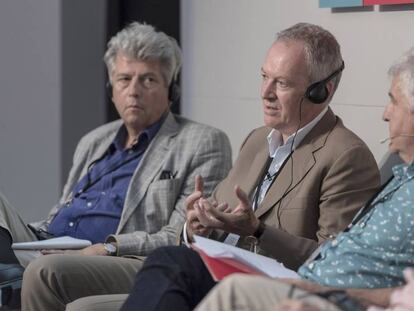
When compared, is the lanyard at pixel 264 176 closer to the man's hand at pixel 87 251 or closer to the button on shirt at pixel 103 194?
the man's hand at pixel 87 251

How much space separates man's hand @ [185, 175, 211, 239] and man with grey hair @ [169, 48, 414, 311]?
0.51m

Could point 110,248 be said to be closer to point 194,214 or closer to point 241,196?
point 194,214

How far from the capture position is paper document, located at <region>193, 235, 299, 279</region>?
3.62m

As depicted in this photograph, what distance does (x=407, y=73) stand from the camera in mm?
3715

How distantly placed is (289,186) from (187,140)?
0.86m

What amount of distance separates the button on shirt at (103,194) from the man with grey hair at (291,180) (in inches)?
23.0

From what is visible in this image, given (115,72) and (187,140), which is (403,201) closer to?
(187,140)

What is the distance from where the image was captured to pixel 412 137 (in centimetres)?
369

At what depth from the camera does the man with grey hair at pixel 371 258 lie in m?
3.11

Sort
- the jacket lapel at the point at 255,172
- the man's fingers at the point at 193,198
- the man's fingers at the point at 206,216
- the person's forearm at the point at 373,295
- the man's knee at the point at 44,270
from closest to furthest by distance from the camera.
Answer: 1. the person's forearm at the point at 373,295
2. the man's fingers at the point at 206,216
3. the man's fingers at the point at 193,198
4. the man's knee at the point at 44,270
5. the jacket lapel at the point at 255,172

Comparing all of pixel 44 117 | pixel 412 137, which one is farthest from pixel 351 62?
pixel 44 117

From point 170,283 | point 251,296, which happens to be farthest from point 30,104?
point 251,296

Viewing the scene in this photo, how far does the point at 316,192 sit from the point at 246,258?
1.83ft

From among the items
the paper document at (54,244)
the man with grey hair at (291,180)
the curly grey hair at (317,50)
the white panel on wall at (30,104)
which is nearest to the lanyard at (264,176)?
the man with grey hair at (291,180)
